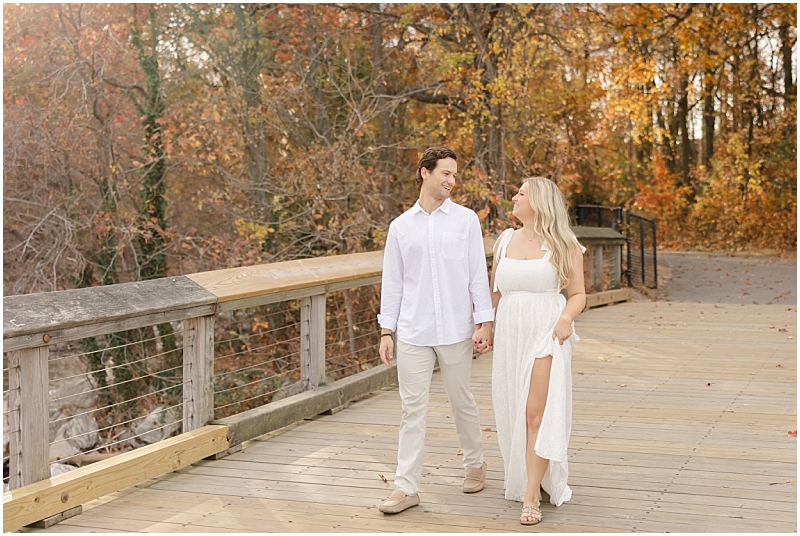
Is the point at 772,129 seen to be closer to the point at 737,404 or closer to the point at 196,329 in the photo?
the point at 737,404

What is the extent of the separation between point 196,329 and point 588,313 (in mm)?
8328

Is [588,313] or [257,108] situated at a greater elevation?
[257,108]

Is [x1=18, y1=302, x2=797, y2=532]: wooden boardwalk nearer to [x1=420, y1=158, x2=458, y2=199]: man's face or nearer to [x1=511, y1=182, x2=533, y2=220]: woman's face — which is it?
[x1=511, y1=182, x2=533, y2=220]: woman's face

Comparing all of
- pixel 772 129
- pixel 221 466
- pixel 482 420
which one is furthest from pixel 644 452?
pixel 772 129

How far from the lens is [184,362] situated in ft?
18.5

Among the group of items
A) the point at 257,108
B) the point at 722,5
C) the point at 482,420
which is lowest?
the point at 482,420

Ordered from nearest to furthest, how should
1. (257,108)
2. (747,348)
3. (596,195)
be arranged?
(747,348), (257,108), (596,195)

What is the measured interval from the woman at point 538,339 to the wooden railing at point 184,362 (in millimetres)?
1769

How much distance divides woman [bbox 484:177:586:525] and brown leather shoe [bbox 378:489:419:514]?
0.48 metres

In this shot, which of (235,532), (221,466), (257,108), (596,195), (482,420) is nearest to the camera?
(235,532)

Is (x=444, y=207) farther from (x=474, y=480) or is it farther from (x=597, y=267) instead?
(x=597, y=267)

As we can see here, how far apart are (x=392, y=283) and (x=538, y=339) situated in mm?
787

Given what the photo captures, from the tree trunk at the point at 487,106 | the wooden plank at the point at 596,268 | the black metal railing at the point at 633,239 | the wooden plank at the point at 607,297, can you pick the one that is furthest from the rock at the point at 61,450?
the black metal railing at the point at 633,239

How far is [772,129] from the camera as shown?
2605 cm
